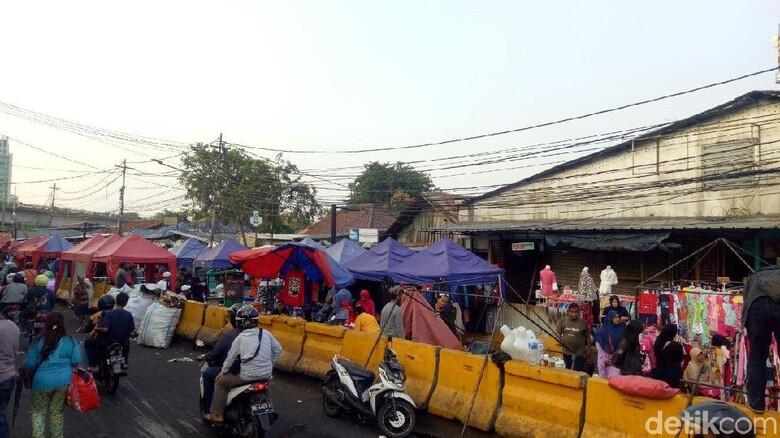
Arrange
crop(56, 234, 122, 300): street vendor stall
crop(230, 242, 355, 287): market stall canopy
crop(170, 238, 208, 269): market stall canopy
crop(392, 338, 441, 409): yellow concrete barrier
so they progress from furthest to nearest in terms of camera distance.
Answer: crop(170, 238, 208, 269): market stall canopy → crop(56, 234, 122, 300): street vendor stall → crop(230, 242, 355, 287): market stall canopy → crop(392, 338, 441, 409): yellow concrete barrier

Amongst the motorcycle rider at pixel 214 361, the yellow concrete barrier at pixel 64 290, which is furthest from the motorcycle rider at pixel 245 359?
the yellow concrete barrier at pixel 64 290

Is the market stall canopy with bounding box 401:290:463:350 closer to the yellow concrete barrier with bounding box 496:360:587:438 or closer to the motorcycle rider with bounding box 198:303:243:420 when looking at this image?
the yellow concrete barrier with bounding box 496:360:587:438

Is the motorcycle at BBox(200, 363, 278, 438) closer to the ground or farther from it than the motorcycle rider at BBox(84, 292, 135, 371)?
closer to the ground

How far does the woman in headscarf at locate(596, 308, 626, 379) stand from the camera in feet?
26.6

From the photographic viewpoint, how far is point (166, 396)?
8219 mm

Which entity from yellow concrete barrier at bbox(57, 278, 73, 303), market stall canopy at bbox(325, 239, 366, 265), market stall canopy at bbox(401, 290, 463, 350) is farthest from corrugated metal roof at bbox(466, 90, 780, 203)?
yellow concrete barrier at bbox(57, 278, 73, 303)

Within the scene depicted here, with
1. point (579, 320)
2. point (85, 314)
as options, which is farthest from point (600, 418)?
point (85, 314)

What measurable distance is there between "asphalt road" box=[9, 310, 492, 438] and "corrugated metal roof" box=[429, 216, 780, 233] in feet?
33.9

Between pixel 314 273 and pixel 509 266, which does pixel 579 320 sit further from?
pixel 509 266

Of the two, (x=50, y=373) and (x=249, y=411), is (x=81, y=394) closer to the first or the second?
(x=50, y=373)

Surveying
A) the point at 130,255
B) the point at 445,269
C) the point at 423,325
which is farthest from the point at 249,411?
the point at 130,255

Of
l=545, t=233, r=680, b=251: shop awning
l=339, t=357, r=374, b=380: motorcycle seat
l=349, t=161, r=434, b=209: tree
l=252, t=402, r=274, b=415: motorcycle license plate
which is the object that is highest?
l=349, t=161, r=434, b=209: tree

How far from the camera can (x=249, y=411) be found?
19.5ft

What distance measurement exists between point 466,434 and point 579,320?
3.06 metres
